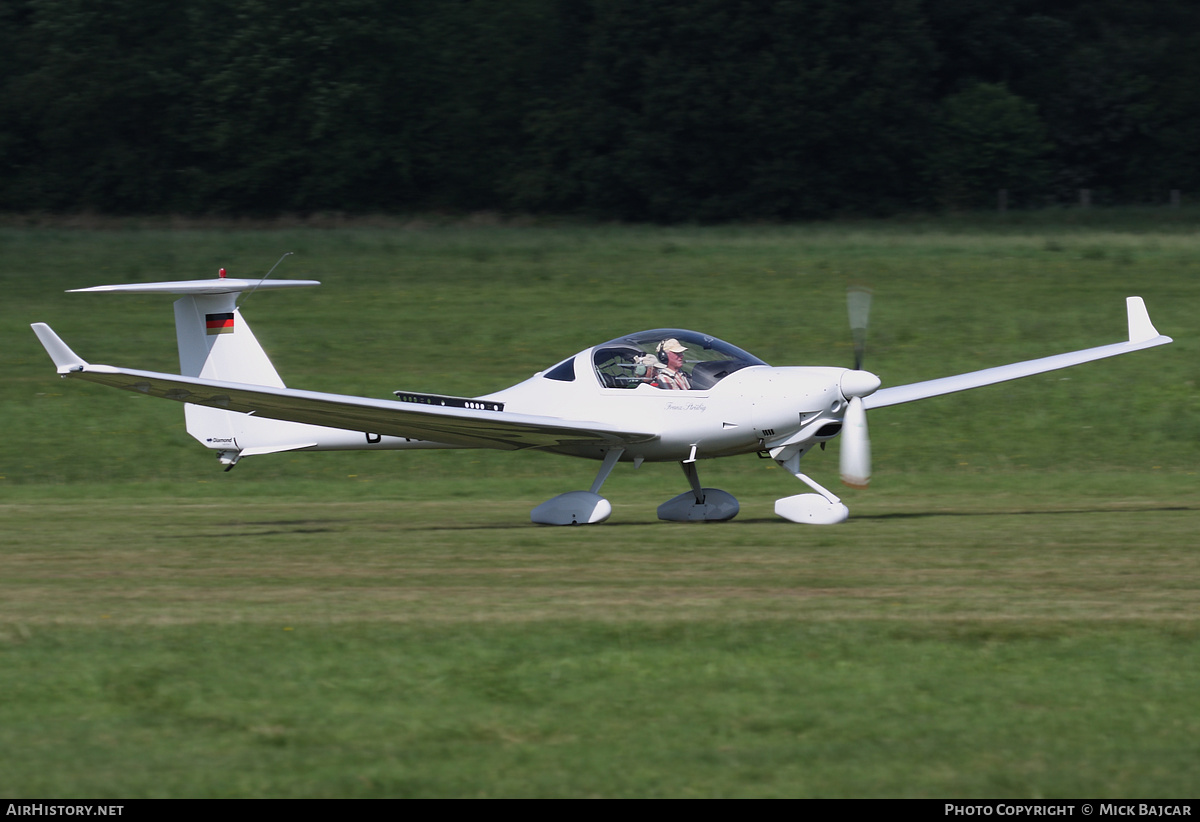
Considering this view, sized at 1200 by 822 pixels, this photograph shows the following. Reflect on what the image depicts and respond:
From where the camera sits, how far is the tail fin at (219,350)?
15008 mm

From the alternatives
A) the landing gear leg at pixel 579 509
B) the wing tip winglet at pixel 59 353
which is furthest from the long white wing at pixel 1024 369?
the wing tip winglet at pixel 59 353

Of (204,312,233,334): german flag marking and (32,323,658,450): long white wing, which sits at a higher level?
(204,312,233,334): german flag marking

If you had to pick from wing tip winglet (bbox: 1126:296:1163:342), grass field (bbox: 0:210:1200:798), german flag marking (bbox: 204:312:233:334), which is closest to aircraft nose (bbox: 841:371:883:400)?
grass field (bbox: 0:210:1200:798)

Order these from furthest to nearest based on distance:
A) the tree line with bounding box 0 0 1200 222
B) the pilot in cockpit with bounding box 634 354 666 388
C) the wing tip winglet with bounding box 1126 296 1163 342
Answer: the tree line with bounding box 0 0 1200 222
the wing tip winglet with bounding box 1126 296 1163 342
the pilot in cockpit with bounding box 634 354 666 388

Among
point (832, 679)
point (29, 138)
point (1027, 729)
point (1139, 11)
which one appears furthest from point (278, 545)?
point (1139, 11)

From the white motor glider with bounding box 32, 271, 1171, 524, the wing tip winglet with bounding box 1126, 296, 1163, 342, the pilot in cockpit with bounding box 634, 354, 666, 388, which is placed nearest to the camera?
the white motor glider with bounding box 32, 271, 1171, 524

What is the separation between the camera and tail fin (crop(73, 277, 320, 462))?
15.0 m

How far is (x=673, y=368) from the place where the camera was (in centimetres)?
1377

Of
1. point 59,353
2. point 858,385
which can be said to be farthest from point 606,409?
point 59,353

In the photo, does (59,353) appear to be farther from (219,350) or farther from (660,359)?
(660,359)

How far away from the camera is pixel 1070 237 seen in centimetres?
3938

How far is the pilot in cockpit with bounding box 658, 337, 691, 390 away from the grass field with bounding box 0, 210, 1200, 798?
4.49 feet

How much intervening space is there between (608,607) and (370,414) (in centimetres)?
442

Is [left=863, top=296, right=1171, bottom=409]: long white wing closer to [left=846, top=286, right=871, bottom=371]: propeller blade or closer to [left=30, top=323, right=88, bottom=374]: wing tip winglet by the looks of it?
[left=846, top=286, right=871, bottom=371]: propeller blade
